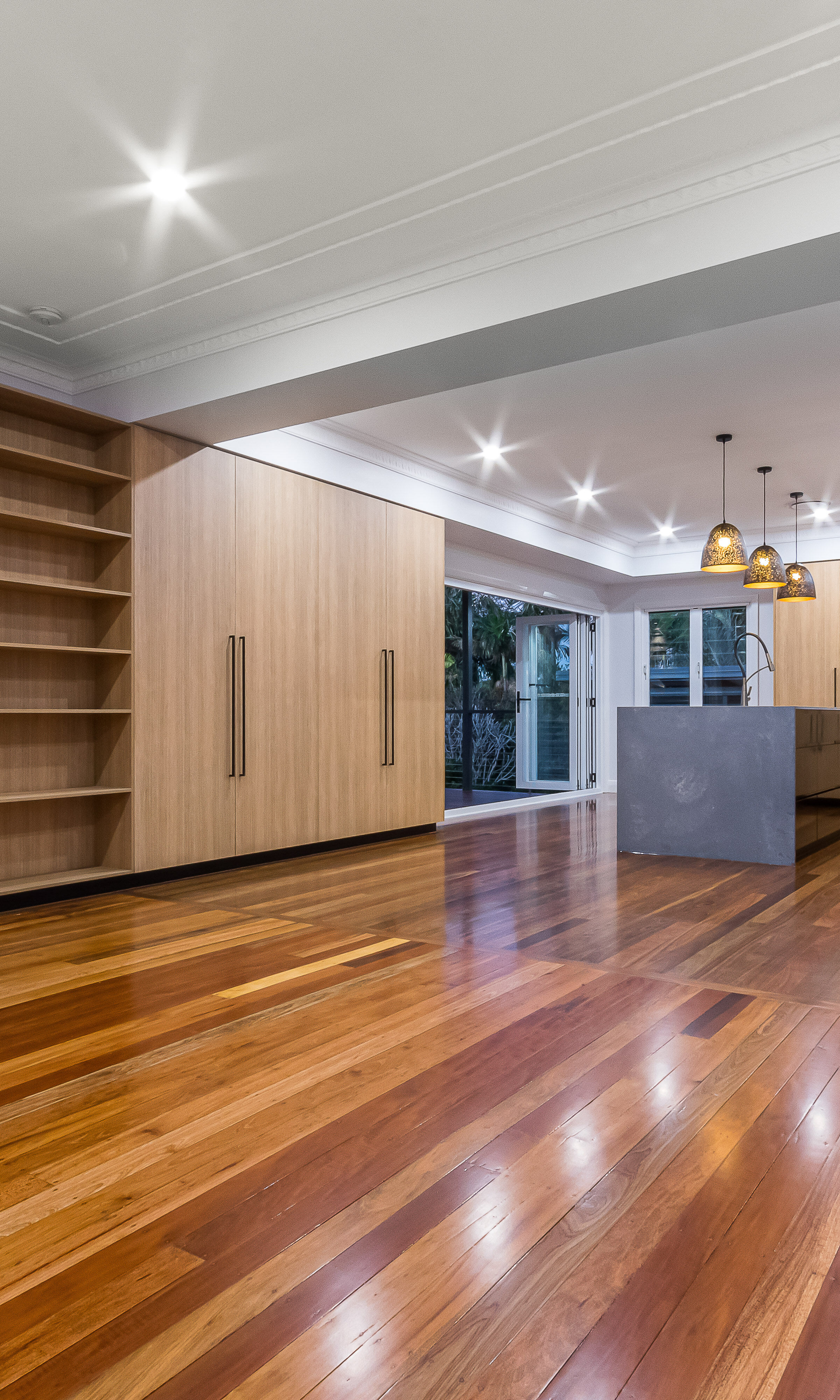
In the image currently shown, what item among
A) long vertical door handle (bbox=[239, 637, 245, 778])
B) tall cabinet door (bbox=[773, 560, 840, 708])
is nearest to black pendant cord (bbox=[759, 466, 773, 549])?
tall cabinet door (bbox=[773, 560, 840, 708])

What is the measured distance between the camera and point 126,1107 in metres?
1.96

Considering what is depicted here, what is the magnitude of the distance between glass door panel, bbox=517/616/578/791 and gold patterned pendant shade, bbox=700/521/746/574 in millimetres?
4675

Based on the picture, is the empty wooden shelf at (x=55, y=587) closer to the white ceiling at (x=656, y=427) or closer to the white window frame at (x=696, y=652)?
the white ceiling at (x=656, y=427)

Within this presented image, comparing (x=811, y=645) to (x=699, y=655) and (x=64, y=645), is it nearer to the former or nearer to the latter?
(x=699, y=655)

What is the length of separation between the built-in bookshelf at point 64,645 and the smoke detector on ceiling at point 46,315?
0.32 meters

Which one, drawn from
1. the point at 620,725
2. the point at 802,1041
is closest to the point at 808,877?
the point at 620,725

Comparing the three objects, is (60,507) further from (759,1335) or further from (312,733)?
(759,1335)

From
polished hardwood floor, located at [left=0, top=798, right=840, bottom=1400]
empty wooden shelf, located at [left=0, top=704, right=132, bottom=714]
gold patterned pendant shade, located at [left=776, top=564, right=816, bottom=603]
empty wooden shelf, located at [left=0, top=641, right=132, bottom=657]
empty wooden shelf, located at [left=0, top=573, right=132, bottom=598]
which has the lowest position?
polished hardwood floor, located at [left=0, top=798, right=840, bottom=1400]

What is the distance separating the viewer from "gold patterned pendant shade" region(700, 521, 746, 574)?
5355 millimetres

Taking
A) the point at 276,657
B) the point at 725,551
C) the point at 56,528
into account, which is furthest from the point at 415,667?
the point at 56,528

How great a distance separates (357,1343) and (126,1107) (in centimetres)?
93

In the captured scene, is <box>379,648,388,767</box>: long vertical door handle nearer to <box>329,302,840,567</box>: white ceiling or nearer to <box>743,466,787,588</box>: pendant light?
<box>329,302,840,567</box>: white ceiling

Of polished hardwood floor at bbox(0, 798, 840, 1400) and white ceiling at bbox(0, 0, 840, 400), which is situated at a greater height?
white ceiling at bbox(0, 0, 840, 400)

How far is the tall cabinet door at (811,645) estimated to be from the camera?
8719 millimetres
